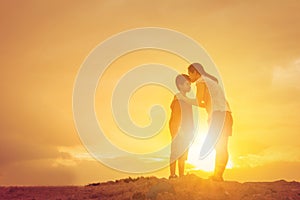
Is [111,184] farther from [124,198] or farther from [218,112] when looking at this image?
[218,112]

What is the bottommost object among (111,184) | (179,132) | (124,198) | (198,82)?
(124,198)

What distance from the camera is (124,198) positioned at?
1198 centimetres

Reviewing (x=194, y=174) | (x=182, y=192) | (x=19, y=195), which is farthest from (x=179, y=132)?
(x=19, y=195)

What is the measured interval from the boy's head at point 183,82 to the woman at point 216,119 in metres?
0.61

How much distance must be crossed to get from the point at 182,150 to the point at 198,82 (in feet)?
7.27

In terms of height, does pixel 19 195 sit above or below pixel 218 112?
below

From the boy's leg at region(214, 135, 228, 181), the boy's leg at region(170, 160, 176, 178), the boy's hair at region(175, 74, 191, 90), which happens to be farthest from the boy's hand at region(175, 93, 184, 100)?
the boy's leg at region(170, 160, 176, 178)

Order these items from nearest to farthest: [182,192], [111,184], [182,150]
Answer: [182,192], [182,150], [111,184]

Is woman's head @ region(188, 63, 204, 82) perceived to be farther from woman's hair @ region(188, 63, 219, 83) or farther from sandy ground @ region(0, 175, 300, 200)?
sandy ground @ region(0, 175, 300, 200)

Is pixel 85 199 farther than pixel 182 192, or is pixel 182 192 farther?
pixel 85 199

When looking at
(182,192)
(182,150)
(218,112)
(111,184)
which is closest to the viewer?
(182,192)

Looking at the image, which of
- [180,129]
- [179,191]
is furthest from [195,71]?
[179,191]

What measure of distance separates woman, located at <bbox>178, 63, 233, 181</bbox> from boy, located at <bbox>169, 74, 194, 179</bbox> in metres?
0.87

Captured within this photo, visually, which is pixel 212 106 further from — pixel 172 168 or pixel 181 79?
pixel 172 168
